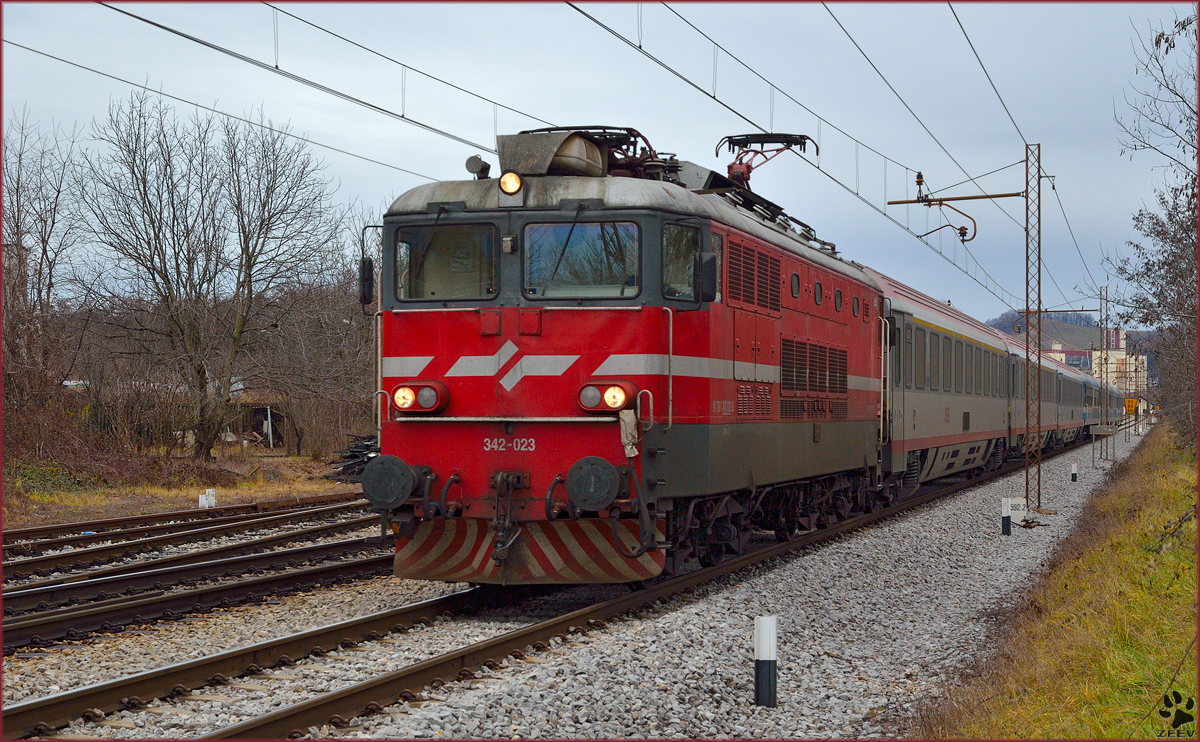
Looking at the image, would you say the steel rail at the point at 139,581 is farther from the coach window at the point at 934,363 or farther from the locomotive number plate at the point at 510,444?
the coach window at the point at 934,363

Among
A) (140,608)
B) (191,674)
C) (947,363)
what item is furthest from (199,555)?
(947,363)

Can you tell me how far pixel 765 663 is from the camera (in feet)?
24.5

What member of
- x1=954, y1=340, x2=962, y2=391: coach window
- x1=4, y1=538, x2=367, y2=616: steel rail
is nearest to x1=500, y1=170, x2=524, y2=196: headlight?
x1=4, y1=538, x2=367, y2=616: steel rail

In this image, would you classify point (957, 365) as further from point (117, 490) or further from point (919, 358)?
point (117, 490)

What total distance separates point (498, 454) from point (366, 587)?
A: 2.97 metres

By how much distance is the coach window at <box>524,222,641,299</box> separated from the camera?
9.36 meters

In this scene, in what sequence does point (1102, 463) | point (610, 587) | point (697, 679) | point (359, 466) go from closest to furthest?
point (697, 679), point (610, 587), point (359, 466), point (1102, 463)

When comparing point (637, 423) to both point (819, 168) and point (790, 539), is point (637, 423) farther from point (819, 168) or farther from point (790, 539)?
point (819, 168)

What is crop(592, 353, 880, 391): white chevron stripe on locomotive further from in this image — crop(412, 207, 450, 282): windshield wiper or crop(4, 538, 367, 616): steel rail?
crop(4, 538, 367, 616): steel rail

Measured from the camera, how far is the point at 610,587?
1108 cm

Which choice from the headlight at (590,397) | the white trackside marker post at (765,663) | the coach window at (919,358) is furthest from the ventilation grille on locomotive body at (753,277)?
the coach window at (919,358)

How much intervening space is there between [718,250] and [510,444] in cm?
273

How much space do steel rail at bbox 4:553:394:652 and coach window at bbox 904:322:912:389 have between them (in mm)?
10883

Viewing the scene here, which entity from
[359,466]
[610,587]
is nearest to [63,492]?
[359,466]
